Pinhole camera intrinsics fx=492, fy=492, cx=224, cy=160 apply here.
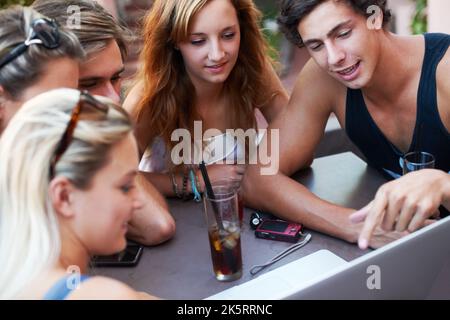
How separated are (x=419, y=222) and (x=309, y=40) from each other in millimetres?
613

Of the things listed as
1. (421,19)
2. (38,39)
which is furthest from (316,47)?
(421,19)

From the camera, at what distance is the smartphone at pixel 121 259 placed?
1174 millimetres

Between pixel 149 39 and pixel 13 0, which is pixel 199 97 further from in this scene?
pixel 13 0

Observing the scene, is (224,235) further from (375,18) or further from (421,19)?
(421,19)

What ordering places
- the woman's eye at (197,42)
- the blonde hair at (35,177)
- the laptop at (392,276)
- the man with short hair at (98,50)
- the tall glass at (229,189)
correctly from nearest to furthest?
the laptop at (392,276) < the blonde hair at (35,177) < the tall glass at (229,189) < the man with short hair at (98,50) < the woman's eye at (197,42)

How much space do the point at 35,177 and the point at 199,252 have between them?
0.53m

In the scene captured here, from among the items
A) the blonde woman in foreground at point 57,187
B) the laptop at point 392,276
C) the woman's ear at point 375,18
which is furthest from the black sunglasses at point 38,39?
the woman's ear at point 375,18

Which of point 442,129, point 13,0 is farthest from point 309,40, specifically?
point 13,0

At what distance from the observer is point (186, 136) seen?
1.83m

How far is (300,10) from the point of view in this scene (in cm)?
135

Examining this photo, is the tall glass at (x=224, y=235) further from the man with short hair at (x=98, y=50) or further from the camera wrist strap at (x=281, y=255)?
the man with short hair at (x=98, y=50)

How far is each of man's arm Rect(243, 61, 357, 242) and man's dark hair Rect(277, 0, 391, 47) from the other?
185 millimetres

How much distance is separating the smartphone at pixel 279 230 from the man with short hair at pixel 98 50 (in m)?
0.23

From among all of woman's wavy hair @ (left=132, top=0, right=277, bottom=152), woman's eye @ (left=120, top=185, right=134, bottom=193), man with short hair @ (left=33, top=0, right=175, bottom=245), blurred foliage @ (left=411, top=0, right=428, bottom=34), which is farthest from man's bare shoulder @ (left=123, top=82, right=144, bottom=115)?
blurred foliage @ (left=411, top=0, right=428, bottom=34)
